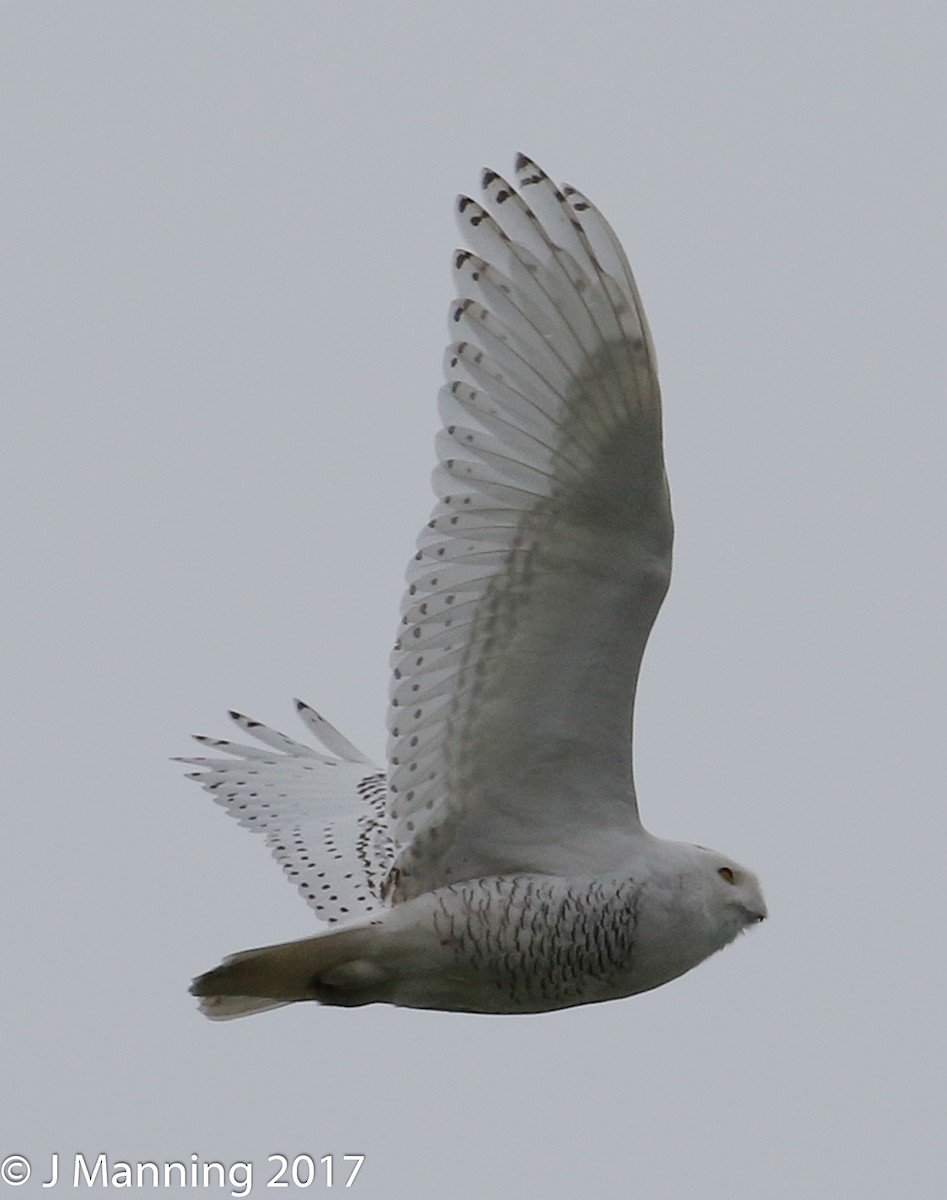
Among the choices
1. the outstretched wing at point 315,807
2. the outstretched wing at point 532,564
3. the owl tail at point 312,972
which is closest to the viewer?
the outstretched wing at point 532,564

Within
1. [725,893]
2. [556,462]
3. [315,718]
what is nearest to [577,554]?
[556,462]

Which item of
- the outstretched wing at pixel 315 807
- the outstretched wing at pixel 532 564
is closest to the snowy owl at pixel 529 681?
the outstretched wing at pixel 532 564

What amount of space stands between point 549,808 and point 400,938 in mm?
769

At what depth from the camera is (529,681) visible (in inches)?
300

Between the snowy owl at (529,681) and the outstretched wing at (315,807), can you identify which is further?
the outstretched wing at (315,807)

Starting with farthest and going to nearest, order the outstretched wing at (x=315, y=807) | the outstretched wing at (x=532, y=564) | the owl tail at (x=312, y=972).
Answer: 1. the outstretched wing at (x=315, y=807)
2. the owl tail at (x=312, y=972)
3. the outstretched wing at (x=532, y=564)

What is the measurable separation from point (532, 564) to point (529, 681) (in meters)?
0.51

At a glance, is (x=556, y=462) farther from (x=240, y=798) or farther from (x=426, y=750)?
(x=240, y=798)

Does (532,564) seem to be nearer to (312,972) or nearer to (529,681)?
(529,681)

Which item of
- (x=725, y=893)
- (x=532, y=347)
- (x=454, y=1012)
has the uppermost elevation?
(x=532, y=347)

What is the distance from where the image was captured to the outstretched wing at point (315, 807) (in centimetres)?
918

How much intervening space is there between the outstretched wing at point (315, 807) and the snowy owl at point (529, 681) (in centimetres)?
74

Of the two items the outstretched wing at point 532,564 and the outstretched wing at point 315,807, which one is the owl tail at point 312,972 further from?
the outstretched wing at point 315,807

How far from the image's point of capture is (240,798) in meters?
10.0
